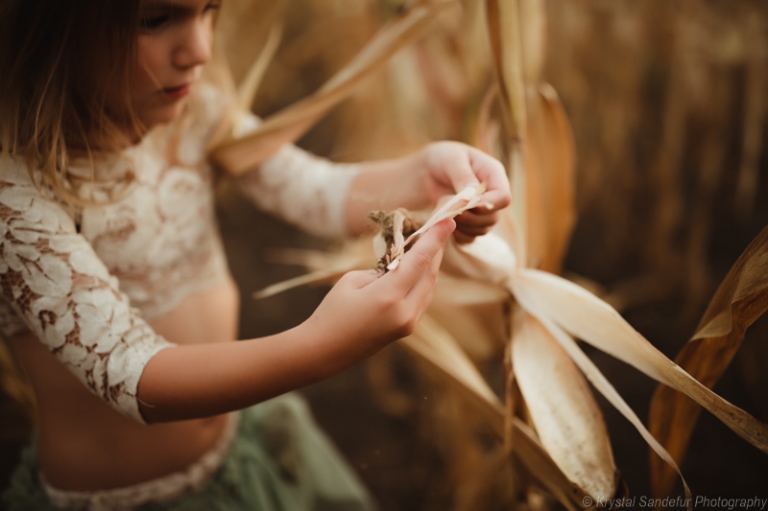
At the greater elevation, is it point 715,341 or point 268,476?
point 715,341

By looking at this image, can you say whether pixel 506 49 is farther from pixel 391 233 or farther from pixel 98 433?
pixel 98 433

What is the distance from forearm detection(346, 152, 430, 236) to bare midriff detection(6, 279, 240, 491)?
0.23 metres

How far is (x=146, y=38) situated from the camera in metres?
0.40

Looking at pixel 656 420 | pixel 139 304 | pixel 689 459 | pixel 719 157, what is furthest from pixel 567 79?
pixel 139 304

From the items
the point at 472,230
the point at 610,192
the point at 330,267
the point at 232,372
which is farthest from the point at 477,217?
the point at 610,192

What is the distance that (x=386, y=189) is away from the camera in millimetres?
532

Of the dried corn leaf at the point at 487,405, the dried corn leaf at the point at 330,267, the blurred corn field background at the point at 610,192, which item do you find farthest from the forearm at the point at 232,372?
the blurred corn field background at the point at 610,192

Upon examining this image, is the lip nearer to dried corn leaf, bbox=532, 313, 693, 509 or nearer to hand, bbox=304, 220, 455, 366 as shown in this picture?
hand, bbox=304, 220, 455, 366

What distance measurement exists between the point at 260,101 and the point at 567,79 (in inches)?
41.2

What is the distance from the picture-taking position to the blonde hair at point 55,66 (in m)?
0.39

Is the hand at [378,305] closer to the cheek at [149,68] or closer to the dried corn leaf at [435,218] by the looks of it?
the dried corn leaf at [435,218]

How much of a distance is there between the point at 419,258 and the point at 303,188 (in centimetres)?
32

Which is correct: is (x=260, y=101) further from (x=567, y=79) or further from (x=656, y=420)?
(x=656, y=420)

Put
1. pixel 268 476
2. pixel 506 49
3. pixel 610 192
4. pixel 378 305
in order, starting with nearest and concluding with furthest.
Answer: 1. pixel 378 305
2. pixel 506 49
3. pixel 268 476
4. pixel 610 192
